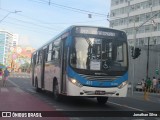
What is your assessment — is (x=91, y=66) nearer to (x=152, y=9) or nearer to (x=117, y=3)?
(x=152, y=9)

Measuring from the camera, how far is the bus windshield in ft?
52.3

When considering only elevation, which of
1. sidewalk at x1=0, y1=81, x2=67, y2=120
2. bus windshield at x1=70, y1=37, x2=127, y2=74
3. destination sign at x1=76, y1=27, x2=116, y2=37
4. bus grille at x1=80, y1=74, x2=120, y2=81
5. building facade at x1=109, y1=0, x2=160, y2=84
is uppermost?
building facade at x1=109, y1=0, x2=160, y2=84

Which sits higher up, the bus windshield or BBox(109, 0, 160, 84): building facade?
BBox(109, 0, 160, 84): building facade

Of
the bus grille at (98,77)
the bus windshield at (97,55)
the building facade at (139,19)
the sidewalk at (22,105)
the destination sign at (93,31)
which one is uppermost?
the building facade at (139,19)

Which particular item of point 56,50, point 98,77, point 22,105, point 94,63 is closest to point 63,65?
point 94,63

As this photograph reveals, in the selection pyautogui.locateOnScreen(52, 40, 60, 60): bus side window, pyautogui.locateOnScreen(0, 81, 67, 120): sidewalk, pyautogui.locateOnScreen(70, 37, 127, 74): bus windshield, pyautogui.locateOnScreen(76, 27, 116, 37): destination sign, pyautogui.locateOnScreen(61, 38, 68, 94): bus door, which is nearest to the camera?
pyautogui.locateOnScreen(0, 81, 67, 120): sidewalk

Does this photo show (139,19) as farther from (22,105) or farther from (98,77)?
(22,105)

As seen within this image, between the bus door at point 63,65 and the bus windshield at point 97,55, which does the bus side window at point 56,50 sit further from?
the bus windshield at point 97,55

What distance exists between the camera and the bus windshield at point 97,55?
52.3 feet

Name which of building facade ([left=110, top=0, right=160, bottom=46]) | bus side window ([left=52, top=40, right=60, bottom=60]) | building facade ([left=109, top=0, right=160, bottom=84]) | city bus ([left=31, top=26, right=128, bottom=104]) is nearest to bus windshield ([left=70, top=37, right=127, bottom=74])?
city bus ([left=31, top=26, right=128, bottom=104])

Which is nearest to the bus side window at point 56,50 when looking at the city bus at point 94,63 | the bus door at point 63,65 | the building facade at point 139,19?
the bus door at point 63,65

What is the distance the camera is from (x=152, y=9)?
82812mm

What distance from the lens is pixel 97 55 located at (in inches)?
633

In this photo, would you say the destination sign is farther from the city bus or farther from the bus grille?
the bus grille
